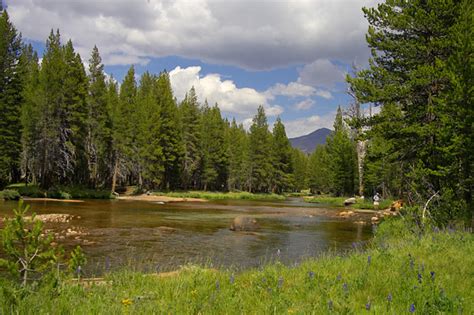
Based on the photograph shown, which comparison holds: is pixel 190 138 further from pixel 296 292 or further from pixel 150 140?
pixel 296 292

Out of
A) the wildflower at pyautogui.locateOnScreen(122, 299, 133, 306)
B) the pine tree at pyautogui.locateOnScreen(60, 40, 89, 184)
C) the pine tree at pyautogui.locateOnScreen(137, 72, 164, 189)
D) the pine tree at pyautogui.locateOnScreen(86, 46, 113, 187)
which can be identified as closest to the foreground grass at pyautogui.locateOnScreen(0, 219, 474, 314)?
the wildflower at pyautogui.locateOnScreen(122, 299, 133, 306)

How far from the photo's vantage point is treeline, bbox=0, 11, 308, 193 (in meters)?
48.1

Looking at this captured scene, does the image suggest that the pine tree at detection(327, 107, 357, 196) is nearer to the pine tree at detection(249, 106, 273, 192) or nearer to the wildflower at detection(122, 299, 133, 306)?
the pine tree at detection(249, 106, 273, 192)

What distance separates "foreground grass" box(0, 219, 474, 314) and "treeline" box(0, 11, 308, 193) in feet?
145

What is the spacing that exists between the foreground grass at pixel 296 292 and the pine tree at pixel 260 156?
80858mm

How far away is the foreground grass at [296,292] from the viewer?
518cm

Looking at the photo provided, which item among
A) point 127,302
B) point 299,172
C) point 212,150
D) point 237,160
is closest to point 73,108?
point 212,150

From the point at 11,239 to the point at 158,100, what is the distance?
68.4m

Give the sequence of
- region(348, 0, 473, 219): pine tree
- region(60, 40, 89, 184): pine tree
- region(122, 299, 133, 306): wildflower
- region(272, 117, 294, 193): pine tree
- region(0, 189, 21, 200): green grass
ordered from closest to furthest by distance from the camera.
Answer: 1. region(122, 299, 133, 306): wildflower
2. region(348, 0, 473, 219): pine tree
3. region(0, 189, 21, 200): green grass
4. region(60, 40, 89, 184): pine tree
5. region(272, 117, 294, 193): pine tree

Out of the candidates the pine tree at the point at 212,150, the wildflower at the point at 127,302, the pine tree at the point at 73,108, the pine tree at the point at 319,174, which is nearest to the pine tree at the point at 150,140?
the pine tree at the point at 73,108

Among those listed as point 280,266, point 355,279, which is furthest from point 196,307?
point 280,266

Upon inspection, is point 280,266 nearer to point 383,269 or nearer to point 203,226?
point 383,269

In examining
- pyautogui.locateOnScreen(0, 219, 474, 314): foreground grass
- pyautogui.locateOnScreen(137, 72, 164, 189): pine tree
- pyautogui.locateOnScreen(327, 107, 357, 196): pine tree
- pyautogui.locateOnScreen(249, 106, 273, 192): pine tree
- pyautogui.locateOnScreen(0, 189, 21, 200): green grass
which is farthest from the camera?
pyautogui.locateOnScreen(249, 106, 273, 192): pine tree

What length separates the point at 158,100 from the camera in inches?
2822
